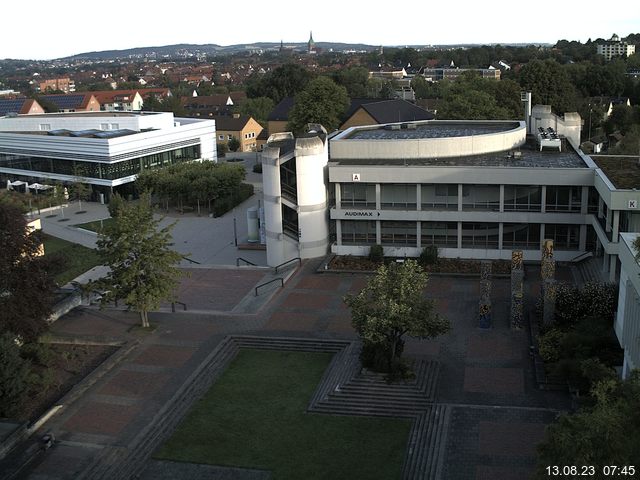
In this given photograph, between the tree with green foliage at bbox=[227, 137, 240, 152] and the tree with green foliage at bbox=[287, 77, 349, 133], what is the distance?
790 inches

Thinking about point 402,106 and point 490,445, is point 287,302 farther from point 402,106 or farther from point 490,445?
point 402,106

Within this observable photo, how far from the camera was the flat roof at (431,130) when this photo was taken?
146 ft

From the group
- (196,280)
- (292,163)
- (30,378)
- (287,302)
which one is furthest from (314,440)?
(292,163)

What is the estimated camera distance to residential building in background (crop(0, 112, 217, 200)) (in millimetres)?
62688

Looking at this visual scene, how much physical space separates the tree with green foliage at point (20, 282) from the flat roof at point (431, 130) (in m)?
21.5

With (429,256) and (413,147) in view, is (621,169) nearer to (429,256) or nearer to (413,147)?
(429,256)

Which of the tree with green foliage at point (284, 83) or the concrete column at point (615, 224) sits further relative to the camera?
the tree with green foliage at point (284, 83)

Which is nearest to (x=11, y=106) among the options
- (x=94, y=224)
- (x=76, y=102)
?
(x=76, y=102)

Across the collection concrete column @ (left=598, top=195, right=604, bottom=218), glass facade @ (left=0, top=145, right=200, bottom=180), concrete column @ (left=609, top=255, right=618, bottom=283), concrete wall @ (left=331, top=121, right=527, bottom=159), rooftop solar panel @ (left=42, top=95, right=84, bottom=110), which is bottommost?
concrete column @ (left=609, top=255, right=618, bottom=283)

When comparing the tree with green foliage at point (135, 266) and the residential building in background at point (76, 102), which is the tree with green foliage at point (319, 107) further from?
the residential building in background at point (76, 102)

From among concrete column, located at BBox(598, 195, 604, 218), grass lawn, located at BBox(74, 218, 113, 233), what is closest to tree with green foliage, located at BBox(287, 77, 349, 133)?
grass lawn, located at BBox(74, 218, 113, 233)

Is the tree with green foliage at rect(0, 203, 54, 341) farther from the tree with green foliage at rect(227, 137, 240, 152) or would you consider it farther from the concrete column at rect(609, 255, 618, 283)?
the tree with green foliage at rect(227, 137, 240, 152)

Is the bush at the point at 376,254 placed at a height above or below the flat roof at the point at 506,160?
below

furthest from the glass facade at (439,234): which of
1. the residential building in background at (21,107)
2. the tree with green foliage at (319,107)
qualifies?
the residential building in background at (21,107)
